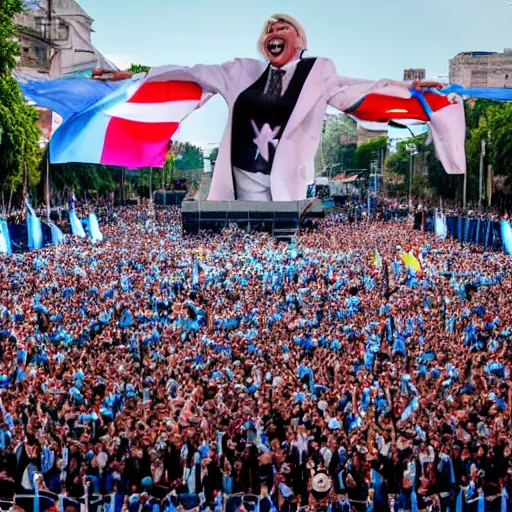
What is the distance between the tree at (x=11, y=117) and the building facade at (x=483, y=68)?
58498 mm

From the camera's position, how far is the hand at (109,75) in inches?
613

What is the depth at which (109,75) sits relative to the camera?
15758 mm

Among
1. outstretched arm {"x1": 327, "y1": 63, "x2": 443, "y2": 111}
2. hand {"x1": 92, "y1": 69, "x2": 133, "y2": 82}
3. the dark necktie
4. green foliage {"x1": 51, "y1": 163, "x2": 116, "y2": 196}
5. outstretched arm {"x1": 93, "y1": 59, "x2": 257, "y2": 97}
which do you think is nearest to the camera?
hand {"x1": 92, "y1": 69, "x2": 133, "y2": 82}

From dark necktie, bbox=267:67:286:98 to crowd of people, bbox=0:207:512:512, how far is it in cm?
348

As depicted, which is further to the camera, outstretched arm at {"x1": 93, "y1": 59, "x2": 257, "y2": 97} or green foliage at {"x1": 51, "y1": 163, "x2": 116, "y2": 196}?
green foliage at {"x1": 51, "y1": 163, "x2": 116, "y2": 196}

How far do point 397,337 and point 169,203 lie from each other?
155ft

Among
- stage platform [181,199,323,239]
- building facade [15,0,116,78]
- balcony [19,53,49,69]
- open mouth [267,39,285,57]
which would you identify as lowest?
stage platform [181,199,323,239]

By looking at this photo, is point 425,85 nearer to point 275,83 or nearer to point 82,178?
point 275,83

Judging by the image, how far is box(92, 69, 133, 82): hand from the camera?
15.6m

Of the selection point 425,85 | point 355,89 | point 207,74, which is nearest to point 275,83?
point 207,74

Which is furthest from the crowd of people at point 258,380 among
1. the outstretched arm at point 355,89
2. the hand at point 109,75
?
the hand at point 109,75

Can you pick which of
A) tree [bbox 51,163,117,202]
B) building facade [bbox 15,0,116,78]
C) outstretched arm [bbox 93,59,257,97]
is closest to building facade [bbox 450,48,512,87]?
building facade [bbox 15,0,116,78]

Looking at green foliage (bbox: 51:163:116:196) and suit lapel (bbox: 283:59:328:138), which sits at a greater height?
suit lapel (bbox: 283:59:328:138)

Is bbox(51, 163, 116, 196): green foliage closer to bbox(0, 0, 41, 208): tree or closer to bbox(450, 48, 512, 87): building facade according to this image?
bbox(0, 0, 41, 208): tree
